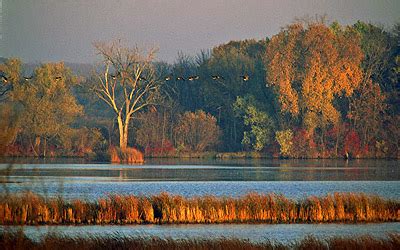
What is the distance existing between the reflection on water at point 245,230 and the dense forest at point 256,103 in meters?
53.7

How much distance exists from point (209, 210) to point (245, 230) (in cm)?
220

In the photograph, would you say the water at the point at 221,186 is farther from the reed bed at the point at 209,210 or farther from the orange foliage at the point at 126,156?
the orange foliage at the point at 126,156

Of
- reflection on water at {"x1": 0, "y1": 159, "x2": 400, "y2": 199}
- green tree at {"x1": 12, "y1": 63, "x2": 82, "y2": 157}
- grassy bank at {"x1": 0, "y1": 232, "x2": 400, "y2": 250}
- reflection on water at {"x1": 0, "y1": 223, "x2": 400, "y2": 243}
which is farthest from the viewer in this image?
green tree at {"x1": 12, "y1": 63, "x2": 82, "y2": 157}

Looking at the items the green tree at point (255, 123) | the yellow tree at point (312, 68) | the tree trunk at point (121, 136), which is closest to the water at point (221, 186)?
the yellow tree at point (312, 68)

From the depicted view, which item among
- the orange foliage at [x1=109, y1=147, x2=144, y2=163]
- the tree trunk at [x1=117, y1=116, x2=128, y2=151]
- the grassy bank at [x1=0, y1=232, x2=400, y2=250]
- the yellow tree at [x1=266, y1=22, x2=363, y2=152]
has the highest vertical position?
the yellow tree at [x1=266, y1=22, x2=363, y2=152]

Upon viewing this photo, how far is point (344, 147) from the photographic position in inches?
3634

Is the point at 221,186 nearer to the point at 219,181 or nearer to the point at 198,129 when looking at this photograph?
the point at 219,181

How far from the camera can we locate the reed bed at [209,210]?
31.1m

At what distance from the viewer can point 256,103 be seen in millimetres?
92125

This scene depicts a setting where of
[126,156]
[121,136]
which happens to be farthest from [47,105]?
[126,156]

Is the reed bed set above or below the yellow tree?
below

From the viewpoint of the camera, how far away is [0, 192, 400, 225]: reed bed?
102 ft

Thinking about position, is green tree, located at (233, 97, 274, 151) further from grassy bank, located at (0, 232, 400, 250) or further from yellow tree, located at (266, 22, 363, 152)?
grassy bank, located at (0, 232, 400, 250)

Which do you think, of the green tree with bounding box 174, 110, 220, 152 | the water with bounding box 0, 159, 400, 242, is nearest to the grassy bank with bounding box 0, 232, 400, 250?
the water with bounding box 0, 159, 400, 242
